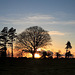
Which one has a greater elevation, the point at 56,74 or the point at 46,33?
the point at 46,33

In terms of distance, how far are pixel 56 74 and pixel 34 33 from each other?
142 ft

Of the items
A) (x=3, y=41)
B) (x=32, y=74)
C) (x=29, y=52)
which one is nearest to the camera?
(x=32, y=74)

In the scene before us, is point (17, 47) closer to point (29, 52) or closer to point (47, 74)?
point (29, 52)

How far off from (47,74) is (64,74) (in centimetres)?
153

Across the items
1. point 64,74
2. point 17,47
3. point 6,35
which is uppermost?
point 6,35

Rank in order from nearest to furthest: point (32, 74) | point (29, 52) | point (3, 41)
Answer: point (32, 74), point (29, 52), point (3, 41)

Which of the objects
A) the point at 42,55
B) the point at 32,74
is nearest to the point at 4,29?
the point at 42,55

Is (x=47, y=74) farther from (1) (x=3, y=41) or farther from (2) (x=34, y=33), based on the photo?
(1) (x=3, y=41)

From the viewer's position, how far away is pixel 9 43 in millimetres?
60812

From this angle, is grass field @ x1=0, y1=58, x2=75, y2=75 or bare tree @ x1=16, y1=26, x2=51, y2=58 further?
bare tree @ x1=16, y1=26, x2=51, y2=58

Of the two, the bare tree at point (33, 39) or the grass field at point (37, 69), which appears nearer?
the grass field at point (37, 69)

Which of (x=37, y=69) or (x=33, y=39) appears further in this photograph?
(x=33, y=39)

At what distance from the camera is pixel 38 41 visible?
184 ft

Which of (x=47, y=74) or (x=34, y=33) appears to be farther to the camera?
(x=34, y=33)
